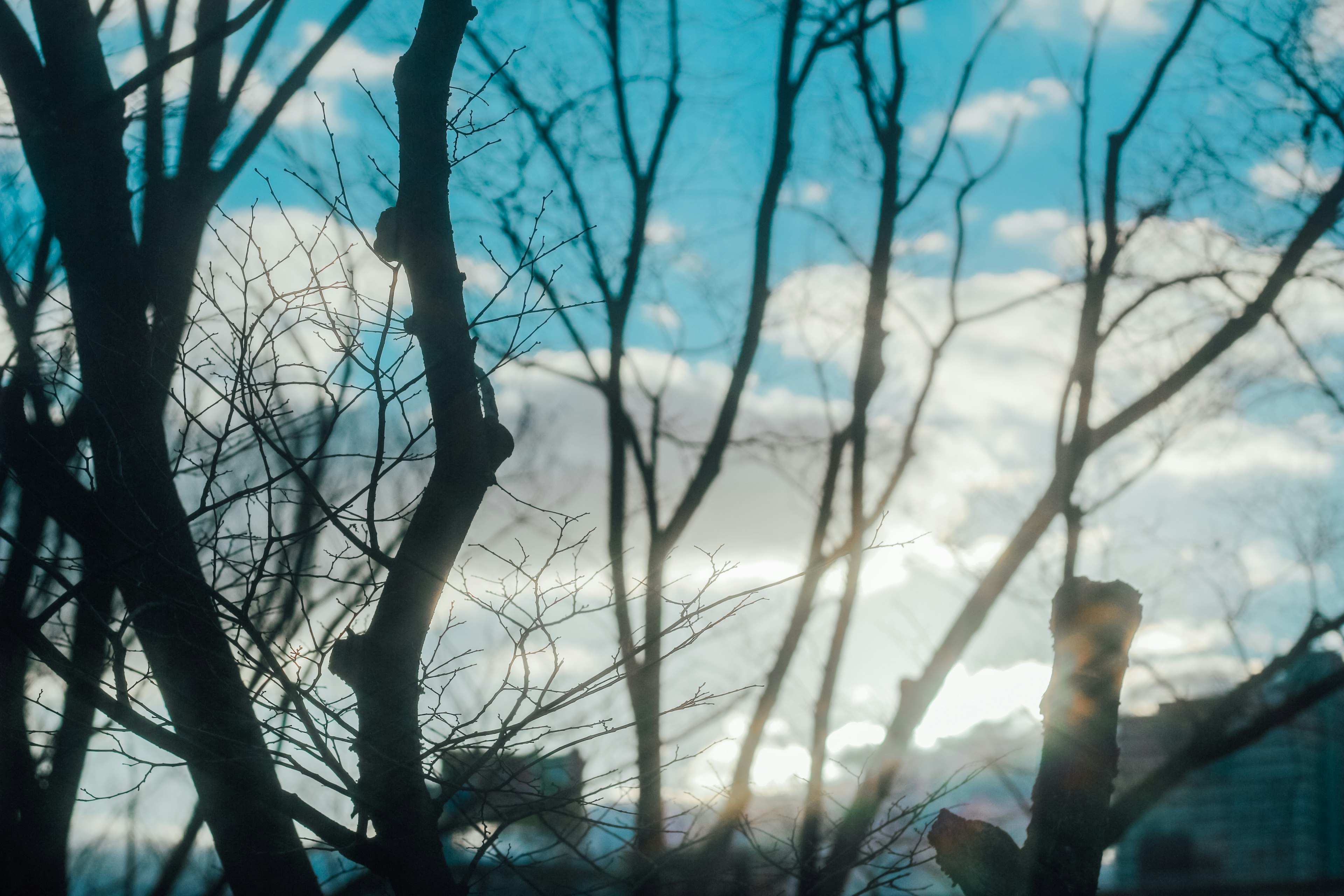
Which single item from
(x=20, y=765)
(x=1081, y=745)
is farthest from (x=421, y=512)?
(x=20, y=765)

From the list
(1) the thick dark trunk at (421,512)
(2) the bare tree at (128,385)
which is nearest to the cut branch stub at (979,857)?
(1) the thick dark trunk at (421,512)

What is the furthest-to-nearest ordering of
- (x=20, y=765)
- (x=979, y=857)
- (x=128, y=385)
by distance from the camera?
(x=20, y=765) → (x=128, y=385) → (x=979, y=857)

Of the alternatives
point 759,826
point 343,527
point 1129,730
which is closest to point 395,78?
point 343,527

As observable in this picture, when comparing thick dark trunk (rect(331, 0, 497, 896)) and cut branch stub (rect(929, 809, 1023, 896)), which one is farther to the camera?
cut branch stub (rect(929, 809, 1023, 896))

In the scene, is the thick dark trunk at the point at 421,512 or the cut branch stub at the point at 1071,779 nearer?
the thick dark trunk at the point at 421,512

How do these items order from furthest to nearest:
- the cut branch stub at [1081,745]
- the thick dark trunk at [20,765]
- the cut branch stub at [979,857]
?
the thick dark trunk at [20,765]
the cut branch stub at [979,857]
the cut branch stub at [1081,745]

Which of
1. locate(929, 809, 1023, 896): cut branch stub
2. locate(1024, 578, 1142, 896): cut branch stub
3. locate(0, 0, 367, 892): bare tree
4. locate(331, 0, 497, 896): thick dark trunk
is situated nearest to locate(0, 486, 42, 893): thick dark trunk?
locate(0, 0, 367, 892): bare tree

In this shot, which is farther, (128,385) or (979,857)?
(128,385)

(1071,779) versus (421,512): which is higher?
(421,512)

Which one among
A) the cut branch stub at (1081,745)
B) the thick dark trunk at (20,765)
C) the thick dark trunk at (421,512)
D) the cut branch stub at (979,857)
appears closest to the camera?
the thick dark trunk at (421,512)

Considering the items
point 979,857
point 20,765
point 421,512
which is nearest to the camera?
point 421,512

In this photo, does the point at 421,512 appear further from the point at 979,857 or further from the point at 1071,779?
the point at 1071,779

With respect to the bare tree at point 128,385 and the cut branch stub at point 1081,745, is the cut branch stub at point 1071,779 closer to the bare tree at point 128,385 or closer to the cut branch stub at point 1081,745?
the cut branch stub at point 1081,745

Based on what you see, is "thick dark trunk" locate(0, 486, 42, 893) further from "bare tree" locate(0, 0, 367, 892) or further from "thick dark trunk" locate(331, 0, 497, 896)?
"thick dark trunk" locate(331, 0, 497, 896)
